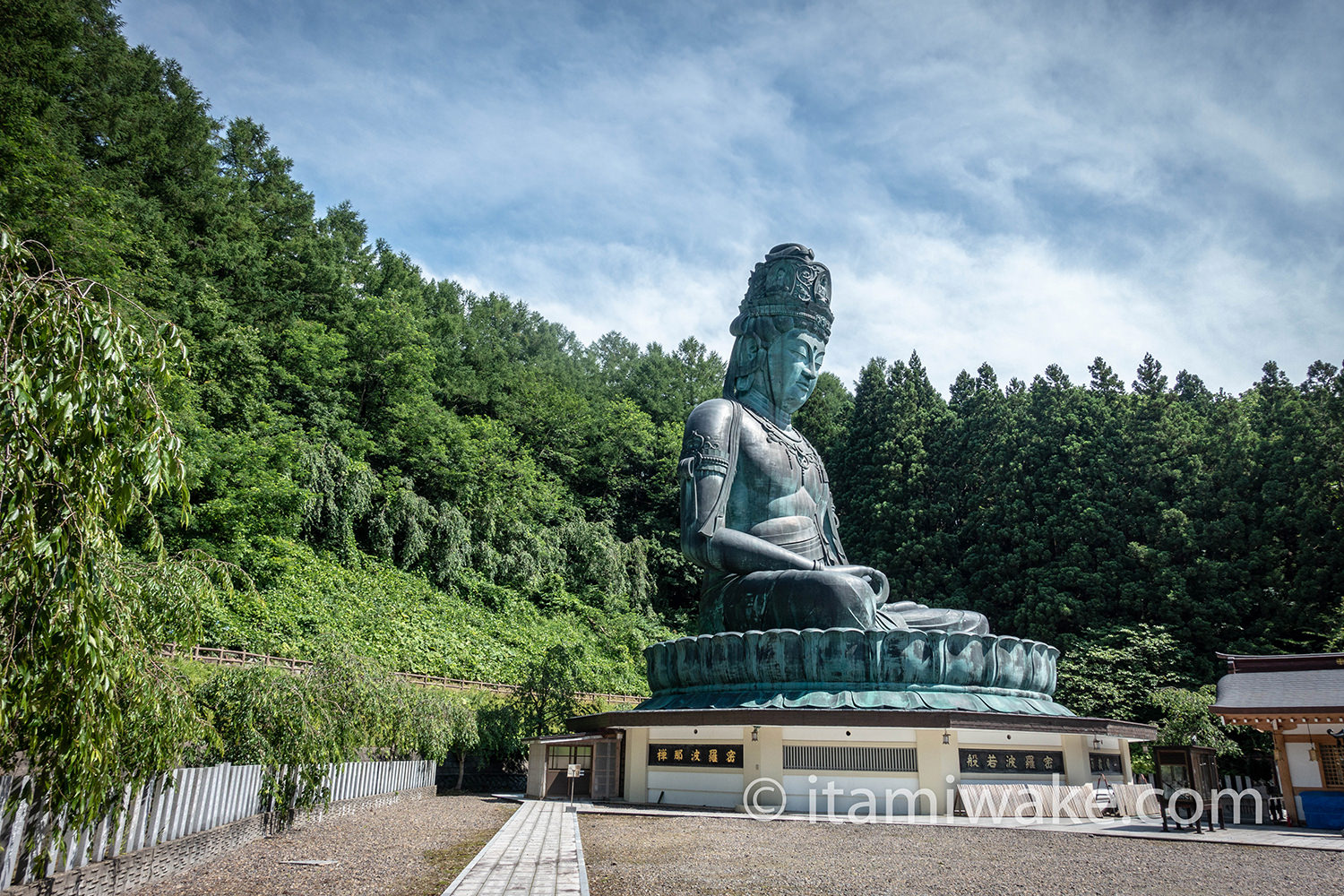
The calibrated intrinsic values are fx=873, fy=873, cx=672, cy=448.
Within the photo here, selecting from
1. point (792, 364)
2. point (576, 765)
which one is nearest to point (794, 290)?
point (792, 364)

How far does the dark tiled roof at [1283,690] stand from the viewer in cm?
1089

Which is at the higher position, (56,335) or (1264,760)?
(56,335)

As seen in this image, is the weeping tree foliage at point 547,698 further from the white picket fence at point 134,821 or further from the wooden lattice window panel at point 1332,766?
the wooden lattice window panel at point 1332,766

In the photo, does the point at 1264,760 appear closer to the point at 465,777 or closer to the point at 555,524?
the point at 465,777

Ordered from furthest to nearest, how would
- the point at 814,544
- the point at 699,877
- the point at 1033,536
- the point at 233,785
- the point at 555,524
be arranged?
1. the point at 555,524
2. the point at 1033,536
3. the point at 814,544
4. the point at 233,785
5. the point at 699,877

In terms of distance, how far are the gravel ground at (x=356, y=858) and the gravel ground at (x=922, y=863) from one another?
115cm

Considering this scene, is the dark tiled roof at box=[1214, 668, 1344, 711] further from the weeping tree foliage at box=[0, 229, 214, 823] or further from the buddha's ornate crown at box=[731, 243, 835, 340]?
the weeping tree foliage at box=[0, 229, 214, 823]

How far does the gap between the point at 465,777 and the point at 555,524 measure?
13.9 metres

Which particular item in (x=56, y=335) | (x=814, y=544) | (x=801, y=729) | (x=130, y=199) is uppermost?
(x=130, y=199)

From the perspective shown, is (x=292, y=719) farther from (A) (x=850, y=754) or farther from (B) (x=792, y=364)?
(B) (x=792, y=364)

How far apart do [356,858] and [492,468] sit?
2166 centimetres

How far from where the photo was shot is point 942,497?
95.4 feet

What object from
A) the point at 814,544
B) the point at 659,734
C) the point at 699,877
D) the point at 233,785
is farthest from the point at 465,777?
the point at 699,877

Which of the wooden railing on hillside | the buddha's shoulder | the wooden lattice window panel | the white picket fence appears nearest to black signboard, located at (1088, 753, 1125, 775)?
the wooden lattice window panel
